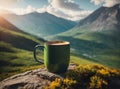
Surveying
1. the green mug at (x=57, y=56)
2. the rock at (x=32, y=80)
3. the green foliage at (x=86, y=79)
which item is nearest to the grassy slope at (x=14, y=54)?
the rock at (x=32, y=80)

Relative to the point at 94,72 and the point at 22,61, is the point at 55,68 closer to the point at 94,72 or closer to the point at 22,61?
the point at 94,72

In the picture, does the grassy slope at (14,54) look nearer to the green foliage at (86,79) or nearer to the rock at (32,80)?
the rock at (32,80)

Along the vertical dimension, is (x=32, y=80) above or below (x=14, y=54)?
below

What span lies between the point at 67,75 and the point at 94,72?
34.5 inches

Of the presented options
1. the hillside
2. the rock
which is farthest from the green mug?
the hillside

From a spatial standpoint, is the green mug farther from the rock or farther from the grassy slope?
the grassy slope

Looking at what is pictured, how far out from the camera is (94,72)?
311 inches

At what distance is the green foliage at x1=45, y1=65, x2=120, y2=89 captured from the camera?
7152mm

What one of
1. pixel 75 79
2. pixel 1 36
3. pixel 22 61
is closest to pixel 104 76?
pixel 75 79

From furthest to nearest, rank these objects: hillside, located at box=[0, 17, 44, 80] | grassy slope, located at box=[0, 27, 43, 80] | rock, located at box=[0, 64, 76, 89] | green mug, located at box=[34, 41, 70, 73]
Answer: hillside, located at box=[0, 17, 44, 80] < grassy slope, located at box=[0, 27, 43, 80] < rock, located at box=[0, 64, 76, 89] < green mug, located at box=[34, 41, 70, 73]

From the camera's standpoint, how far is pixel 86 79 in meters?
7.69

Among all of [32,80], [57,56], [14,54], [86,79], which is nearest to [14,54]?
[14,54]

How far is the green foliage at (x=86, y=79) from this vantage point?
7152 millimetres

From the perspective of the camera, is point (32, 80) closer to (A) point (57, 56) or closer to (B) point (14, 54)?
(A) point (57, 56)
